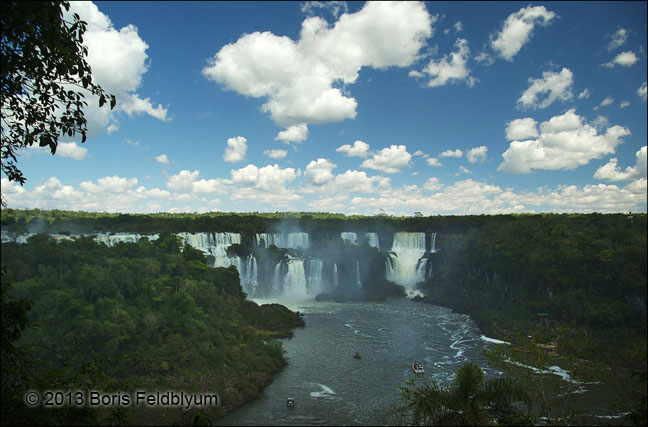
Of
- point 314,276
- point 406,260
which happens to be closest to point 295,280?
point 314,276

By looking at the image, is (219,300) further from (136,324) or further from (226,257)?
(226,257)

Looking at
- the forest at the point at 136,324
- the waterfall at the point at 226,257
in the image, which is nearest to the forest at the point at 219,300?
the forest at the point at 136,324

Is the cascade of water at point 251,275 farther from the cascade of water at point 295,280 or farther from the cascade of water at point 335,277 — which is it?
the cascade of water at point 335,277

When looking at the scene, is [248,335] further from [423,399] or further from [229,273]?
[423,399]

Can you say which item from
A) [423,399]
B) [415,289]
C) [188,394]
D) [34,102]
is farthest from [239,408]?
[415,289]

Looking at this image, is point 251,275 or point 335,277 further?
point 335,277
